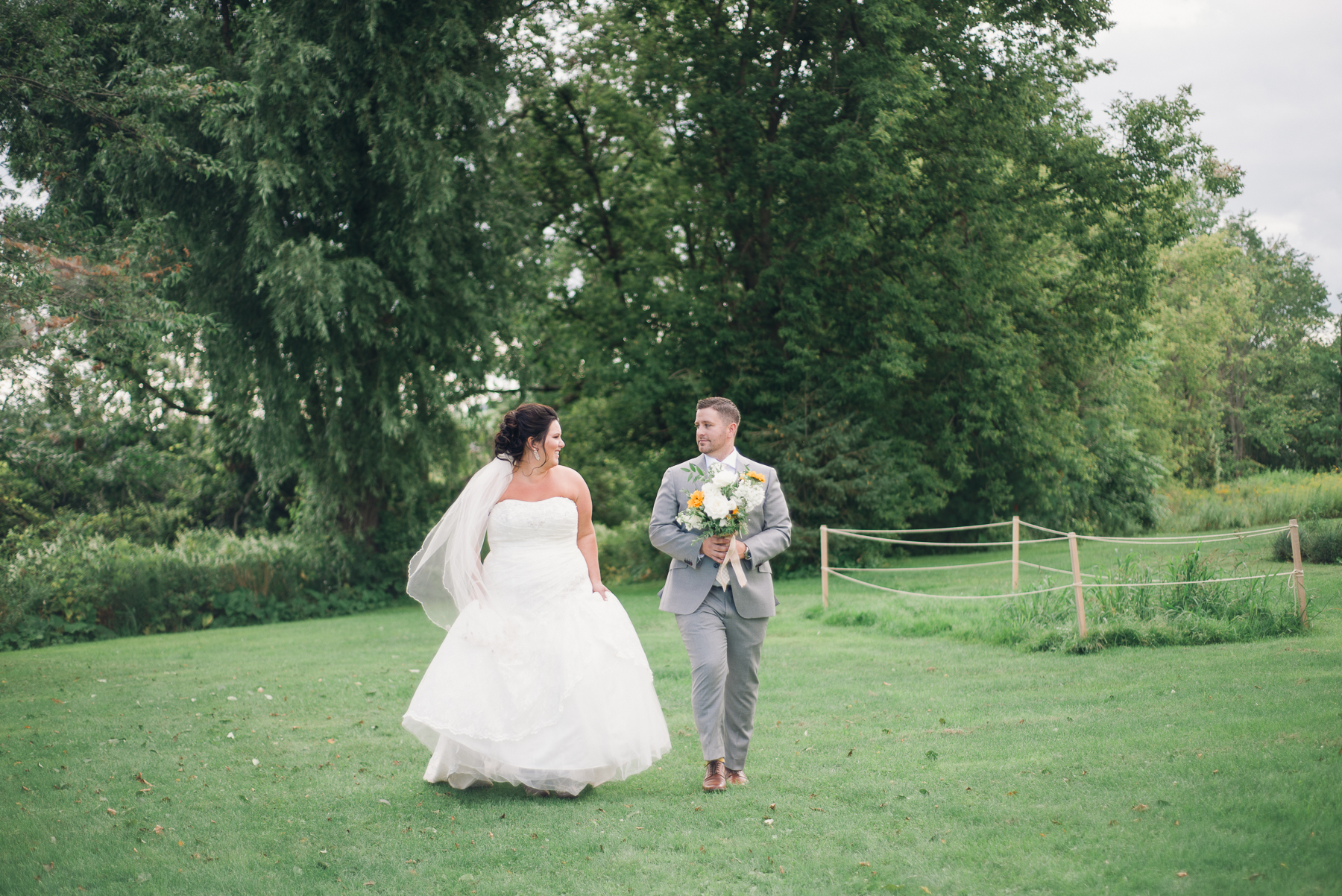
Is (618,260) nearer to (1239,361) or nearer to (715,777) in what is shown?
(715,777)

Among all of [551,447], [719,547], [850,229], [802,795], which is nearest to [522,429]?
[551,447]

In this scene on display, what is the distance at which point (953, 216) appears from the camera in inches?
870

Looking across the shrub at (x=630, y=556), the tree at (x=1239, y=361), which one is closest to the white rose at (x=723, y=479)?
the shrub at (x=630, y=556)

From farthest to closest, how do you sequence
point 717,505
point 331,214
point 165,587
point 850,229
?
point 850,229, point 331,214, point 165,587, point 717,505

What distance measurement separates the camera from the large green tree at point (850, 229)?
68.1 feet

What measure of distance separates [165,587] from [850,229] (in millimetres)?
14949

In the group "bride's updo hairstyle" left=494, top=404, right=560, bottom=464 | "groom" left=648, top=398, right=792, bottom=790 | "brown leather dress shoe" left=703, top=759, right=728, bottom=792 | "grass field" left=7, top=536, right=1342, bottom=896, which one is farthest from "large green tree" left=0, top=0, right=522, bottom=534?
"brown leather dress shoe" left=703, top=759, right=728, bottom=792

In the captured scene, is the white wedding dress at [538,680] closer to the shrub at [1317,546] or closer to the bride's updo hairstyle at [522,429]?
the bride's updo hairstyle at [522,429]

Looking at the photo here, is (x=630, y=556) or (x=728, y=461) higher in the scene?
(x=728, y=461)

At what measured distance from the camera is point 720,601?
5883mm

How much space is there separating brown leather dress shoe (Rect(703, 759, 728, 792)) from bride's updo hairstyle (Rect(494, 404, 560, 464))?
2167mm

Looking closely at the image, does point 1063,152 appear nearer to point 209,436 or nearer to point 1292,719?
point 1292,719

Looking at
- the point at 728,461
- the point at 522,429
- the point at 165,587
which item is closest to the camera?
the point at 728,461

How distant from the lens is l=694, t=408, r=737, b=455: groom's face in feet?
19.2
